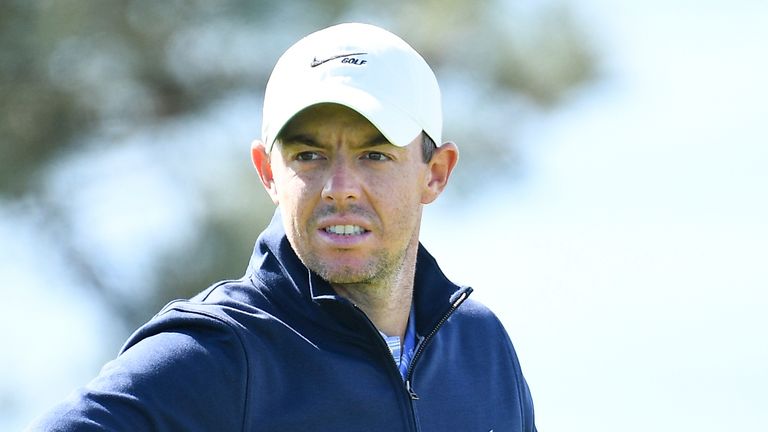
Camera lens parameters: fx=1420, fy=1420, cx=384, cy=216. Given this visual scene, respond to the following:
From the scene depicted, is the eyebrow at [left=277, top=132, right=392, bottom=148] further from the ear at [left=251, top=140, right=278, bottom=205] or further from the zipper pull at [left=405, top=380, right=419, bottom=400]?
the zipper pull at [left=405, top=380, right=419, bottom=400]

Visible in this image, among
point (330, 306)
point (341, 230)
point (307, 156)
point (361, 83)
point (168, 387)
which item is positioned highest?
point (361, 83)

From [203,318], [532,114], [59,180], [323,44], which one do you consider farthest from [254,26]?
[203,318]

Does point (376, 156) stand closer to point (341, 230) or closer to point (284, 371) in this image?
point (341, 230)

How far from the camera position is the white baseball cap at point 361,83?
77.5 inches

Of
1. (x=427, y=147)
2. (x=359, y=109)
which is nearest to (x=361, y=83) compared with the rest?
(x=359, y=109)

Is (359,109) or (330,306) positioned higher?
(359,109)

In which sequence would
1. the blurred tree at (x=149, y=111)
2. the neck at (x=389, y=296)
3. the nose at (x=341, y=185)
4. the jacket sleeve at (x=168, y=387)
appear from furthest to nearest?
the blurred tree at (x=149, y=111)
the neck at (x=389, y=296)
the nose at (x=341, y=185)
the jacket sleeve at (x=168, y=387)

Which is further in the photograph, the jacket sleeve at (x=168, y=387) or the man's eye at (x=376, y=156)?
the man's eye at (x=376, y=156)

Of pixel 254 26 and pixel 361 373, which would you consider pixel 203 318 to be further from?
pixel 254 26

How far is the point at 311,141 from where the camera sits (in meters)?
1.98

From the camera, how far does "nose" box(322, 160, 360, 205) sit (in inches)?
76.6

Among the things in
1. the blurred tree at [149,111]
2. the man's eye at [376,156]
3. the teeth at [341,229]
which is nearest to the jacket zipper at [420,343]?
the teeth at [341,229]

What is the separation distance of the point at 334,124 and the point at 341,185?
3.6 inches

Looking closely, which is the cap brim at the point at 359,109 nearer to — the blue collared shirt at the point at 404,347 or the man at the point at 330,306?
the man at the point at 330,306
